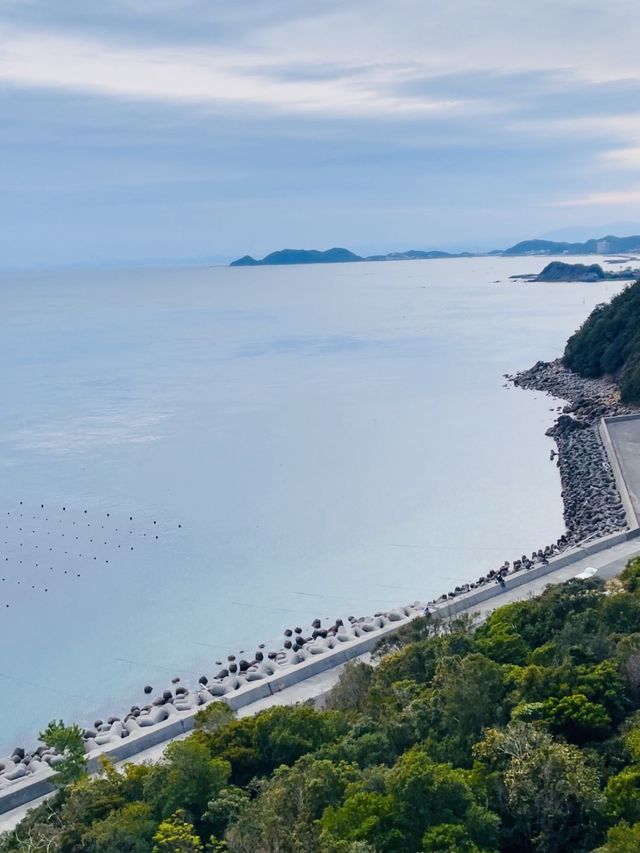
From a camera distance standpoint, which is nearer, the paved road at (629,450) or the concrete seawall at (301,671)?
the concrete seawall at (301,671)

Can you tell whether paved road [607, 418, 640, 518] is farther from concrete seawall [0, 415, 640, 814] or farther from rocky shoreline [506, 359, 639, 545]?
concrete seawall [0, 415, 640, 814]

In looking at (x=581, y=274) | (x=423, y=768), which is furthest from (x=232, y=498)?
(x=581, y=274)

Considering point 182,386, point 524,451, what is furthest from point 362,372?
point 524,451

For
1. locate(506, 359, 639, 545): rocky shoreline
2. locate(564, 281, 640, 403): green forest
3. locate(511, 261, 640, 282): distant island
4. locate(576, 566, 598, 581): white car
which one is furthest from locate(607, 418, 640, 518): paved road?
locate(511, 261, 640, 282): distant island

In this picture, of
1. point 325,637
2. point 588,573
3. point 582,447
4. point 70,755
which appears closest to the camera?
point 70,755

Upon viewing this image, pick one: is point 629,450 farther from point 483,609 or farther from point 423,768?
point 423,768

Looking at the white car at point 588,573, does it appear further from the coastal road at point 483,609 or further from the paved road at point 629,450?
the paved road at point 629,450

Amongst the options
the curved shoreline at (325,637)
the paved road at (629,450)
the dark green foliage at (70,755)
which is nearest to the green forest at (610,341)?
the paved road at (629,450)
